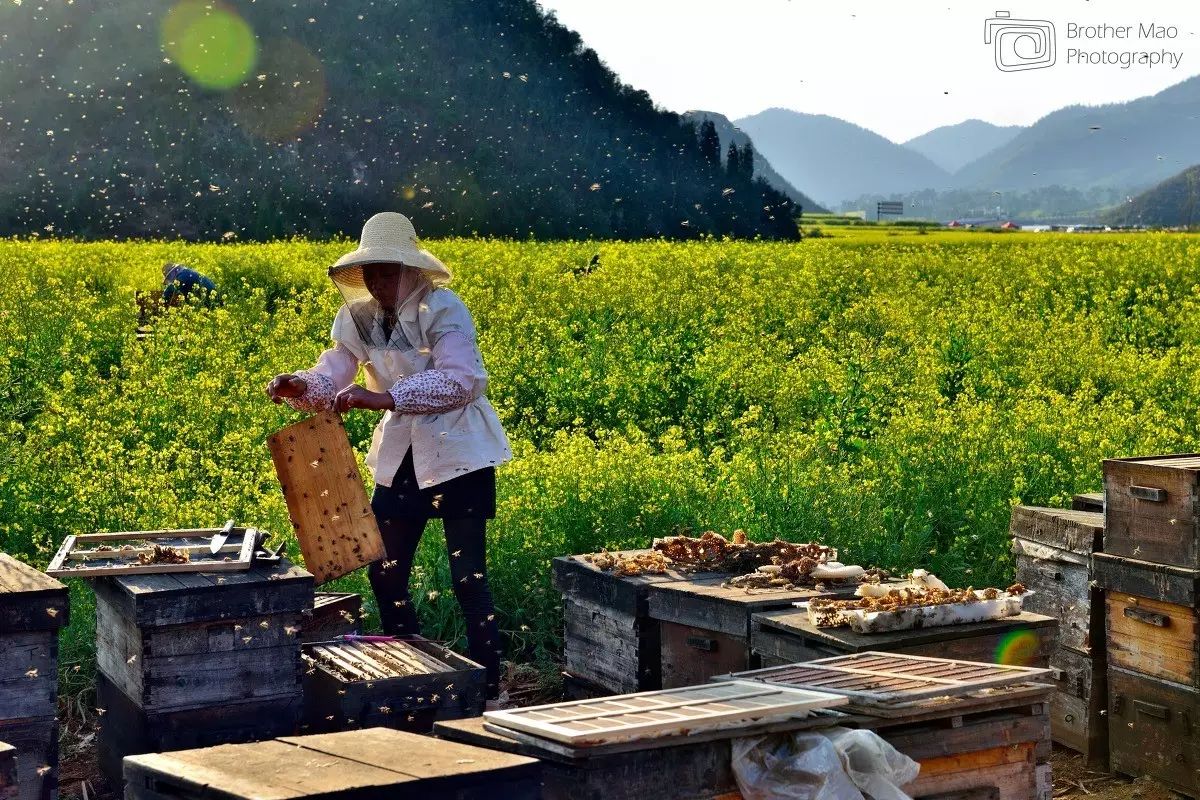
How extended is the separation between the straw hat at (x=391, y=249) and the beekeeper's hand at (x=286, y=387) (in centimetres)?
50

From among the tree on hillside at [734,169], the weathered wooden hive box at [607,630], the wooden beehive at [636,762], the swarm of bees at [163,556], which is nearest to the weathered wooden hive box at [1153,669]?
the weathered wooden hive box at [607,630]

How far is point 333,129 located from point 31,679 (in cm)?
7242

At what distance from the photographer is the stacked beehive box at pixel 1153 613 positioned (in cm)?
559

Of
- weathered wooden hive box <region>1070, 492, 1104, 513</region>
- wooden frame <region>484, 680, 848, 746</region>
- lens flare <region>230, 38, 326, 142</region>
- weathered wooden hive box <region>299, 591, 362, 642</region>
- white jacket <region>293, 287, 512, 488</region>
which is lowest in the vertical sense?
weathered wooden hive box <region>299, 591, 362, 642</region>

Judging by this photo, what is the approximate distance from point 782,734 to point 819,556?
6.90ft

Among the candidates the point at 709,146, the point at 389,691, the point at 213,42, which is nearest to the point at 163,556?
the point at 389,691

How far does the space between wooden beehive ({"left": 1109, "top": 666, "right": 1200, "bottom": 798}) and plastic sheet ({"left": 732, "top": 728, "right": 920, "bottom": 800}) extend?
2.10 m

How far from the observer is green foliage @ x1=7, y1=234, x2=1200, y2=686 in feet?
26.6

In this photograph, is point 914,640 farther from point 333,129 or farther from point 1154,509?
point 333,129

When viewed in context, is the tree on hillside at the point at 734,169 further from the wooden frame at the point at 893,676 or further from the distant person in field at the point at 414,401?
the wooden frame at the point at 893,676

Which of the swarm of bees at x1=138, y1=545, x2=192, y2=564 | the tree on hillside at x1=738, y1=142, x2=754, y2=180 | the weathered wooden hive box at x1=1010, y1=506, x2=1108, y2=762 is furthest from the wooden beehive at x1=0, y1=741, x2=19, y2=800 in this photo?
the tree on hillside at x1=738, y1=142, x2=754, y2=180

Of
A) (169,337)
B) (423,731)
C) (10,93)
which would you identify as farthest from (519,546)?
(10,93)

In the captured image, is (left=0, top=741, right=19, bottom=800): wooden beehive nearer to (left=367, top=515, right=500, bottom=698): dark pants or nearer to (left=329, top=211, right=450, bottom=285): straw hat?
(left=367, top=515, right=500, bottom=698): dark pants

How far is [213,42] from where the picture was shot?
90.3 m
